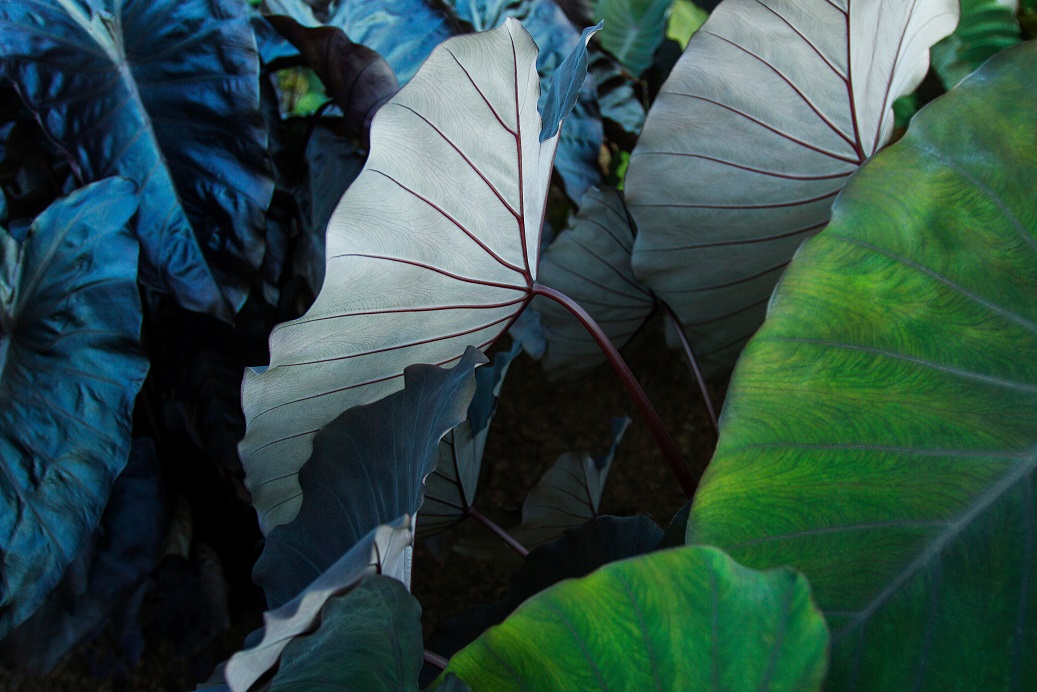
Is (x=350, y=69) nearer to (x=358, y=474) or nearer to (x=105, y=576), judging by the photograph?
(x=358, y=474)

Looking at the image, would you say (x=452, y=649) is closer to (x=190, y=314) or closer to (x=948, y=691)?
(x=948, y=691)

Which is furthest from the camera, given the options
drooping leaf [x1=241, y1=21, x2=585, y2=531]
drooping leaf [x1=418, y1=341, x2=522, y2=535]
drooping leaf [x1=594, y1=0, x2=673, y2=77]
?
drooping leaf [x1=594, y1=0, x2=673, y2=77]

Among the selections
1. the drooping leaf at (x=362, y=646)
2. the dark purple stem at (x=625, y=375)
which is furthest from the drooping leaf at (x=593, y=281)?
the drooping leaf at (x=362, y=646)

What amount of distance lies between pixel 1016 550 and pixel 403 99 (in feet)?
1.85

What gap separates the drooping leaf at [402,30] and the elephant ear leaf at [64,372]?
47 centimetres

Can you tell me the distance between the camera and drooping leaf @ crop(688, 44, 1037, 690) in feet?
1.62

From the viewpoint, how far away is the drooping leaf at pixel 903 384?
0.50 metres

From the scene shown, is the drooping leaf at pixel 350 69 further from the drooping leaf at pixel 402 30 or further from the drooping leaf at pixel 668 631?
the drooping leaf at pixel 668 631

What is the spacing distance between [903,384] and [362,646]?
0.41m

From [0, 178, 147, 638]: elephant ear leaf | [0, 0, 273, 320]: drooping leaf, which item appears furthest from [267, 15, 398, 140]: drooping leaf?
[0, 178, 147, 638]: elephant ear leaf

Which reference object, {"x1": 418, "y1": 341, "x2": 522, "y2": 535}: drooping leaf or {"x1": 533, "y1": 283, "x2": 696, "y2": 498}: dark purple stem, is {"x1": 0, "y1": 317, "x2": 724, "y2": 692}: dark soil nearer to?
{"x1": 418, "y1": 341, "x2": 522, "y2": 535}: drooping leaf

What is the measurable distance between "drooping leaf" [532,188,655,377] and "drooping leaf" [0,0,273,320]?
1.41 ft

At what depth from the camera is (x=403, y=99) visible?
642mm

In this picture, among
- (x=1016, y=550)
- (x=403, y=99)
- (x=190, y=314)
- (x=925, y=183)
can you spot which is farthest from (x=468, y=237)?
(x=190, y=314)
